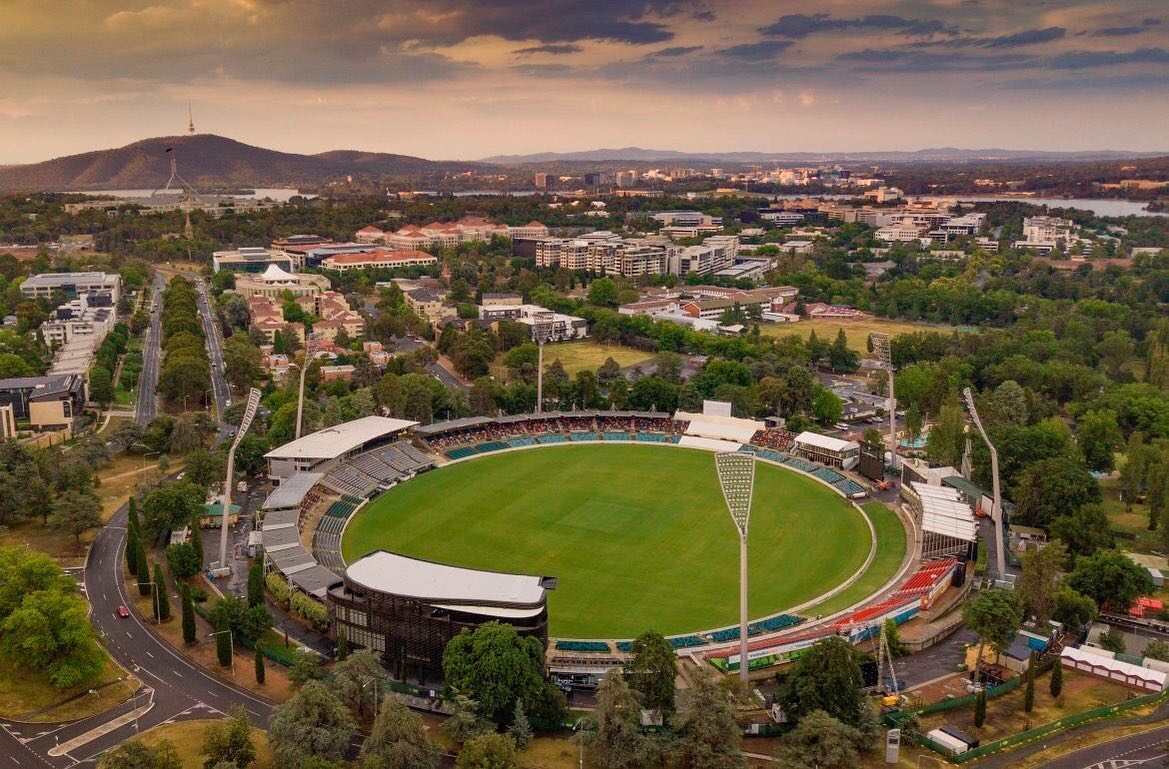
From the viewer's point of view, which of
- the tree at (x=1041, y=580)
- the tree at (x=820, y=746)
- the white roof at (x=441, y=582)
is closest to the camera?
the tree at (x=820, y=746)

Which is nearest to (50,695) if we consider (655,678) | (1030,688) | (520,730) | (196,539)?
(196,539)

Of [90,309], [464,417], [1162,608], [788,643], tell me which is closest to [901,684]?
[788,643]

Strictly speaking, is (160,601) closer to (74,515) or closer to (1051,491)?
(74,515)

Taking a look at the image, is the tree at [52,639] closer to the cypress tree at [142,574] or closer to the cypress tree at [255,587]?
the cypress tree at [255,587]

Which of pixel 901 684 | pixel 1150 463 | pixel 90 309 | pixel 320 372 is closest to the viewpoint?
pixel 901 684

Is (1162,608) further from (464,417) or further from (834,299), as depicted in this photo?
(834,299)

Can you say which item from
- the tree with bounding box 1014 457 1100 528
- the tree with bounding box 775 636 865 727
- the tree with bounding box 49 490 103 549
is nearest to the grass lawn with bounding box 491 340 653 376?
the tree with bounding box 49 490 103 549

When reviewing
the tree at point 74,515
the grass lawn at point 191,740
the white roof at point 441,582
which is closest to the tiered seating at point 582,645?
the white roof at point 441,582
